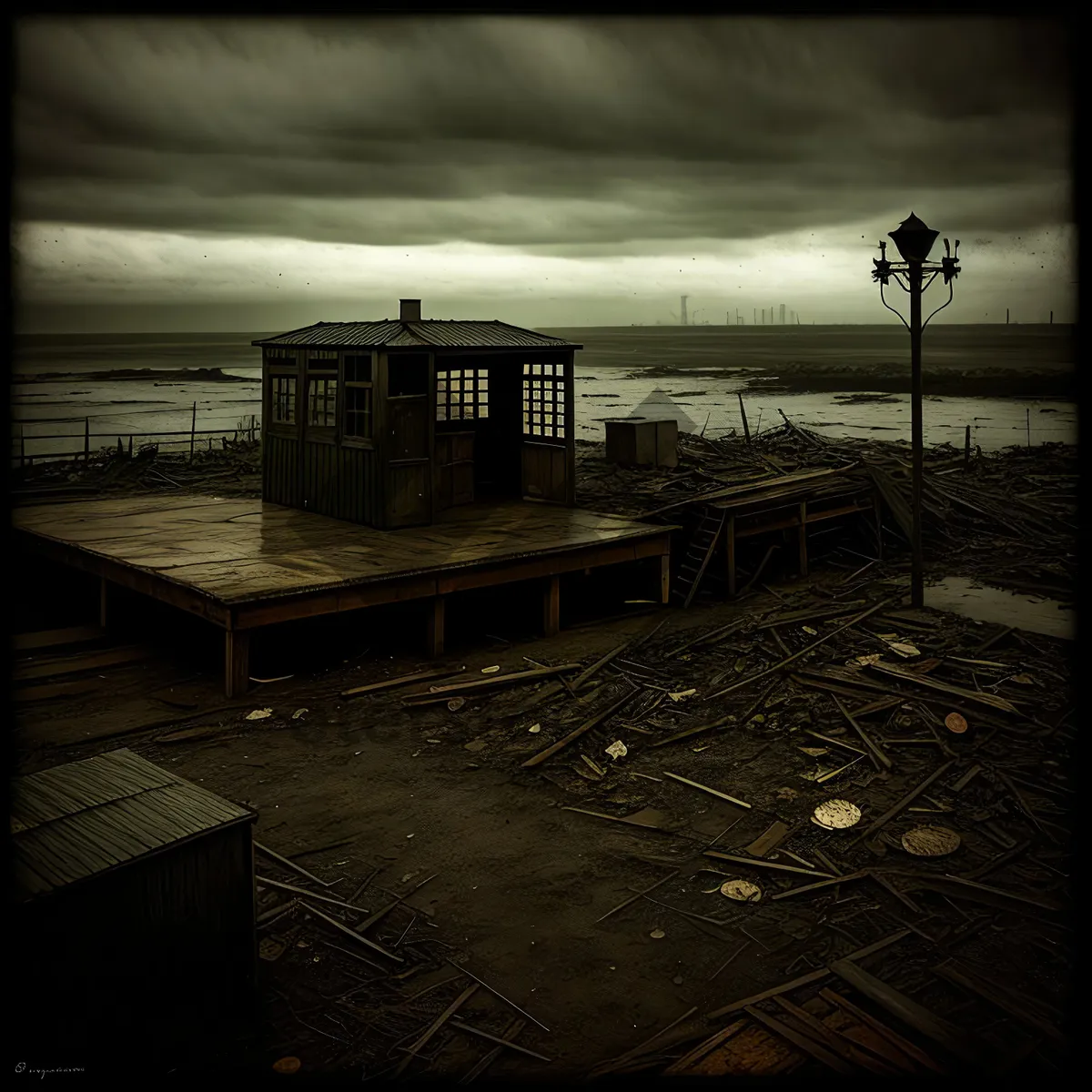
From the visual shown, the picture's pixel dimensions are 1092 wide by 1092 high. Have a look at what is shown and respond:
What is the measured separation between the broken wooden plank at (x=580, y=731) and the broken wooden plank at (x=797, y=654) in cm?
76

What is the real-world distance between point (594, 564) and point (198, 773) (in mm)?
5337

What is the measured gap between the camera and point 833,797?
6.59 m

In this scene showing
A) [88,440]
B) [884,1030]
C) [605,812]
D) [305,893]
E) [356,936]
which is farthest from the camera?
[88,440]

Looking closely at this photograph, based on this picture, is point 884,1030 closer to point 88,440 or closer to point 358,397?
point 358,397

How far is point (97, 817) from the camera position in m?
3.70

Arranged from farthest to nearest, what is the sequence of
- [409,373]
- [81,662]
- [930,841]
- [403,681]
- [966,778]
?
[409,373], [81,662], [403,681], [966,778], [930,841]

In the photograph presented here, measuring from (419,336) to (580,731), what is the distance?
5.76 m

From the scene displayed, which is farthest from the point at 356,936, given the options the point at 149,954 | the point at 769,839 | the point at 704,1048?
the point at 769,839

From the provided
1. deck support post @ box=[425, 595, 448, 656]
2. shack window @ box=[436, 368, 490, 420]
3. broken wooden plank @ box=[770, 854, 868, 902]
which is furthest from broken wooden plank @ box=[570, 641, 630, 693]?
shack window @ box=[436, 368, 490, 420]

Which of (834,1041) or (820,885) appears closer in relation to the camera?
(834,1041)

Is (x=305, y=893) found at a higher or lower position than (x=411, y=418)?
lower

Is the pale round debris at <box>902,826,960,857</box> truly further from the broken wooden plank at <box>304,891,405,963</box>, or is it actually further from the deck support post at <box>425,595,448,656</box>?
the deck support post at <box>425,595,448,656</box>

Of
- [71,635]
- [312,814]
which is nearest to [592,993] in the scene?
[312,814]

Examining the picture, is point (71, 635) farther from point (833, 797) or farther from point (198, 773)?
point (833, 797)
